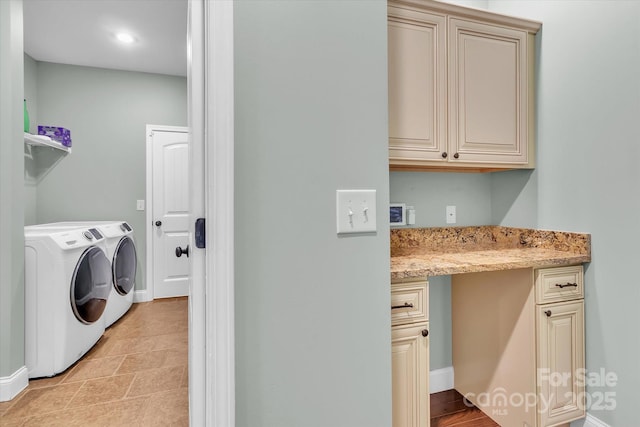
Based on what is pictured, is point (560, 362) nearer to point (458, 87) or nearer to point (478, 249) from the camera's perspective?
point (478, 249)

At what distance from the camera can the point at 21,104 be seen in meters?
2.16

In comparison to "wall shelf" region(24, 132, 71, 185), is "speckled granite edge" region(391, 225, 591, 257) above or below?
below

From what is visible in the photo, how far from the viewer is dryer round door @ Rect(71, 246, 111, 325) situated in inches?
92.8

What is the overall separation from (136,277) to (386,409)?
373 cm

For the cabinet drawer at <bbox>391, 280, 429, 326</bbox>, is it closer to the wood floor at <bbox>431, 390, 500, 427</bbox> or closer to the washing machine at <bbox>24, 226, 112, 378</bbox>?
the wood floor at <bbox>431, 390, 500, 427</bbox>

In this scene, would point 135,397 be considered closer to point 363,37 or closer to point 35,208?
point 363,37

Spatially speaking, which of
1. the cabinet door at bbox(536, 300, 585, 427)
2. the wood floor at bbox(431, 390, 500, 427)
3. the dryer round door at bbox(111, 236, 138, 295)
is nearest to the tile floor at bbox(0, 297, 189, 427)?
the dryer round door at bbox(111, 236, 138, 295)

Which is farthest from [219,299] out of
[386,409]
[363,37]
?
[363,37]

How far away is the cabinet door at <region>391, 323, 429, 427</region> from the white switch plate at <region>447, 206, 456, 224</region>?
873 mm

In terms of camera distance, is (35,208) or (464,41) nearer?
(464,41)

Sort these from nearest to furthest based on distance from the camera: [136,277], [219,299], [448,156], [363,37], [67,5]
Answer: [219,299]
[363,37]
[448,156]
[67,5]
[136,277]

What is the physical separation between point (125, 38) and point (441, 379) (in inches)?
151

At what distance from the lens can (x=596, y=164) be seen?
1.54m

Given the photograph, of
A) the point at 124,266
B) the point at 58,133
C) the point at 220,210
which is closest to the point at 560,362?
the point at 220,210
